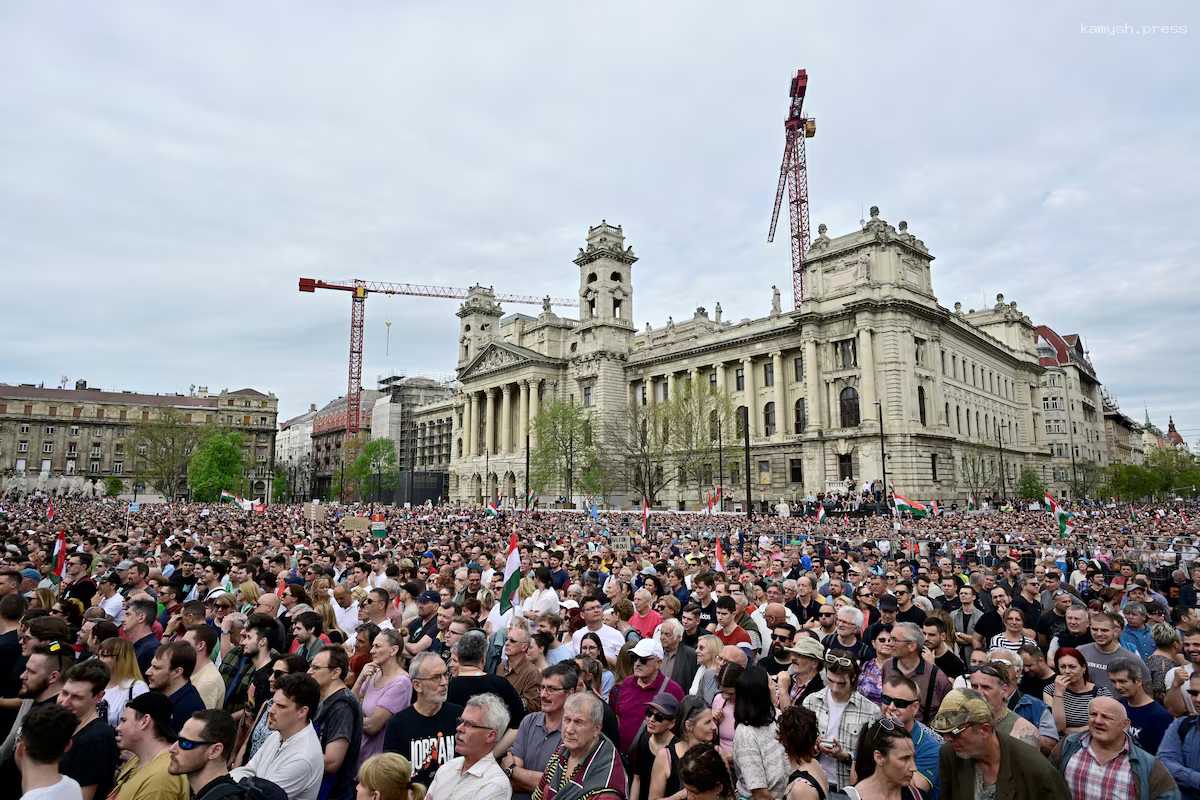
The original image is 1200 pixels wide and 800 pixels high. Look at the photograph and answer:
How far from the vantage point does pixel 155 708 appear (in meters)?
4.44

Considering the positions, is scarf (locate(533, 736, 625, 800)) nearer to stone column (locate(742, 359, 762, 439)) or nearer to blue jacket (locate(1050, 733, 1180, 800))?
blue jacket (locate(1050, 733, 1180, 800))

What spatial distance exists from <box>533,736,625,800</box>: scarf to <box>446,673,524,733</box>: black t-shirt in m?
A: 0.79

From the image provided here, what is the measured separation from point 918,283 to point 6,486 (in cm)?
10788

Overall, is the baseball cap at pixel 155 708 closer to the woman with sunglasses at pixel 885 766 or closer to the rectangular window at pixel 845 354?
the woman with sunglasses at pixel 885 766

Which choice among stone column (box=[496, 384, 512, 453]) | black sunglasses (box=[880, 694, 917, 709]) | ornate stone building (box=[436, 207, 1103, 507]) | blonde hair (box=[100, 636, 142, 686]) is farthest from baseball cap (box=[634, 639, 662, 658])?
stone column (box=[496, 384, 512, 453])

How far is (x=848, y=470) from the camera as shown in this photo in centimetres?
5050

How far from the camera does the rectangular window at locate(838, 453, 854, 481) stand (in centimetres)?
5029

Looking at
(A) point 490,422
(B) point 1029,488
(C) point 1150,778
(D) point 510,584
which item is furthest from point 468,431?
(C) point 1150,778

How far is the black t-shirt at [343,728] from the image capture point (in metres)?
4.96

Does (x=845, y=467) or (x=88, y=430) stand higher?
(x=88, y=430)

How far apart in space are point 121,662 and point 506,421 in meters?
74.6

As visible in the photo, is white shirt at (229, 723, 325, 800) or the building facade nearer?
white shirt at (229, 723, 325, 800)

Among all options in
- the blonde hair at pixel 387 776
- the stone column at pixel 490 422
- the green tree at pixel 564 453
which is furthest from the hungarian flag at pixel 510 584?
the stone column at pixel 490 422

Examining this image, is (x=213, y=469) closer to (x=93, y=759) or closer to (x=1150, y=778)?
(x=93, y=759)
